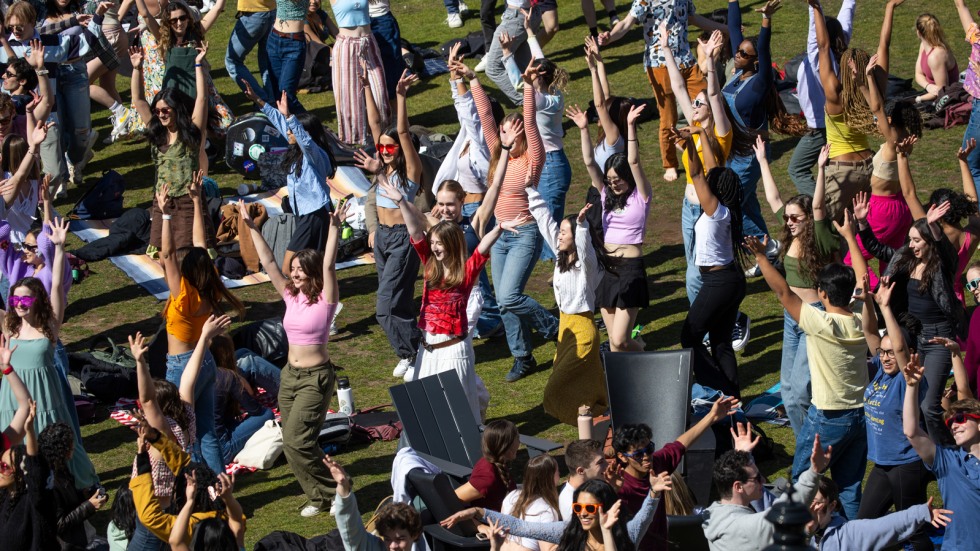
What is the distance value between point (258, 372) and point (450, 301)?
1.86 m

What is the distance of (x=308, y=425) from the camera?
8.62 metres

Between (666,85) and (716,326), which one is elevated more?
(666,85)

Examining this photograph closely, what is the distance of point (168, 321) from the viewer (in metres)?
9.12

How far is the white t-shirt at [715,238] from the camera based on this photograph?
9.41m

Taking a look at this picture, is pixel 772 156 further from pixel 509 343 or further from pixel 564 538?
pixel 564 538

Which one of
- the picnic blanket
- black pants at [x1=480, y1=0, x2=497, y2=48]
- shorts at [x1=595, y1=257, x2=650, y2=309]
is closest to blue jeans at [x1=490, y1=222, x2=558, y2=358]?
shorts at [x1=595, y1=257, x2=650, y2=309]

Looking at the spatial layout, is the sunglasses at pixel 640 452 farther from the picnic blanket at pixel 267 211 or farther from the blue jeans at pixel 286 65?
the blue jeans at pixel 286 65

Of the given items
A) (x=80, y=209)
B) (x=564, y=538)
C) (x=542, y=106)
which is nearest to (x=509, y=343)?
(x=542, y=106)

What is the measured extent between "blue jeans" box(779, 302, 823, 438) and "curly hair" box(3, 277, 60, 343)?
4637 mm

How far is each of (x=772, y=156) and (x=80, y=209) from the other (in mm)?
7026

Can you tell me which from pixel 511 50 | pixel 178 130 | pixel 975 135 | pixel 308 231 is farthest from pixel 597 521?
pixel 511 50

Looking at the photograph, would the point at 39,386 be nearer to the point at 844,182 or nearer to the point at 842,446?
the point at 842,446

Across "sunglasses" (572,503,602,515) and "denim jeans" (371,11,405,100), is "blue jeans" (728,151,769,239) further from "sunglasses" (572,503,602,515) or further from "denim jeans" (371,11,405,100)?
"sunglasses" (572,503,602,515)

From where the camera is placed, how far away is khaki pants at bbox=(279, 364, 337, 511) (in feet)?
28.2
